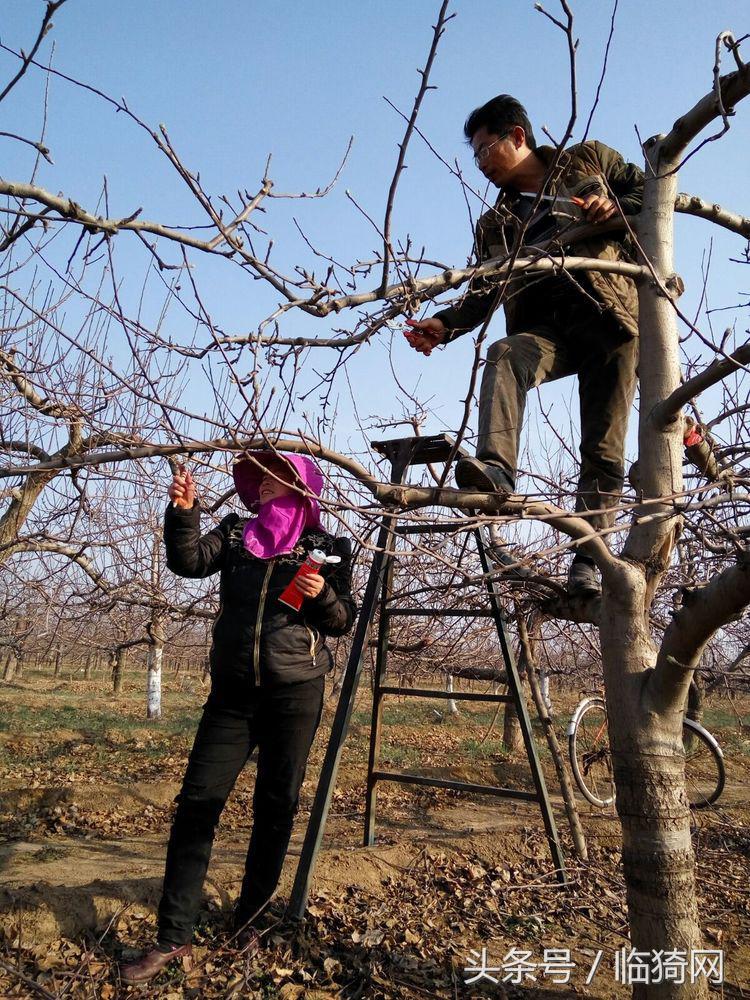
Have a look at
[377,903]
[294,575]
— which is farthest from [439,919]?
[294,575]

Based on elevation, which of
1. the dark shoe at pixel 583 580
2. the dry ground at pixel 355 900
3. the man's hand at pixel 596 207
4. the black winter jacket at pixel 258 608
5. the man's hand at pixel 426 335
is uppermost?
the man's hand at pixel 596 207

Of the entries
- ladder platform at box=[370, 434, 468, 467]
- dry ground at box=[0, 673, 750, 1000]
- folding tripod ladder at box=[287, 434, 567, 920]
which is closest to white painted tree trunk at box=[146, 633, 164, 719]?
dry ground at box=[0, 673, 750, 1000]

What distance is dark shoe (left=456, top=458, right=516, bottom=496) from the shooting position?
2121mm

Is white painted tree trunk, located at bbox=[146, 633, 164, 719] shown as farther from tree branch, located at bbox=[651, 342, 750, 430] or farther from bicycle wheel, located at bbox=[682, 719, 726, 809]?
tree branch, located at bbox=[651, 342, 750, 430]

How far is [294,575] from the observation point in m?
2.70

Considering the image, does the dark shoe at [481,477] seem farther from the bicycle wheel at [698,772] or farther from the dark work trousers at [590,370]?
the bicycle wheel at [698,772]

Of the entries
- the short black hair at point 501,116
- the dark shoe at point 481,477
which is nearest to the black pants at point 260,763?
the dark shoe at point 481,477

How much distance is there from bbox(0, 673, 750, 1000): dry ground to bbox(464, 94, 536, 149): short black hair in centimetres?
268

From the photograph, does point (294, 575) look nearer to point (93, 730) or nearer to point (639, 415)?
point (639, 415)

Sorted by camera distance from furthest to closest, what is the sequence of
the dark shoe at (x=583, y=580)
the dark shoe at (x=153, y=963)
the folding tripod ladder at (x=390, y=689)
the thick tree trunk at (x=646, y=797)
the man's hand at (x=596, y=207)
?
the folding tripod ladder at (x=390, y=689) < the dark shoe at (x=583, y=580) < the man's hand at (x=596, y=207) < the dark shoe at (x=153, y=963) < the thick tree trunk at (x=646, y=797)

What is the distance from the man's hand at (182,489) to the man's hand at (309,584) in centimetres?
49

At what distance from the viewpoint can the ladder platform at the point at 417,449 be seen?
2871 mm

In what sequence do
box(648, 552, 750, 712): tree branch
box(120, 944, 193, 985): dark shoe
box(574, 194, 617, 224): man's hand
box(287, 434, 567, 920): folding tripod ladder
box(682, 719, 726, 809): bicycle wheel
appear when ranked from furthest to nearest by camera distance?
1. box(682, 719, 726, 809): bicycle wheel
2. box(287, 434, 567, 920): folding tripod ladder
3. box(574, 194, 617, 224): man's hand
4. box(120, 944, 193, 985): dark shoe
5. box(648, 552, 750, 712): tree branch

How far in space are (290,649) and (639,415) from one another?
1.52 meters
